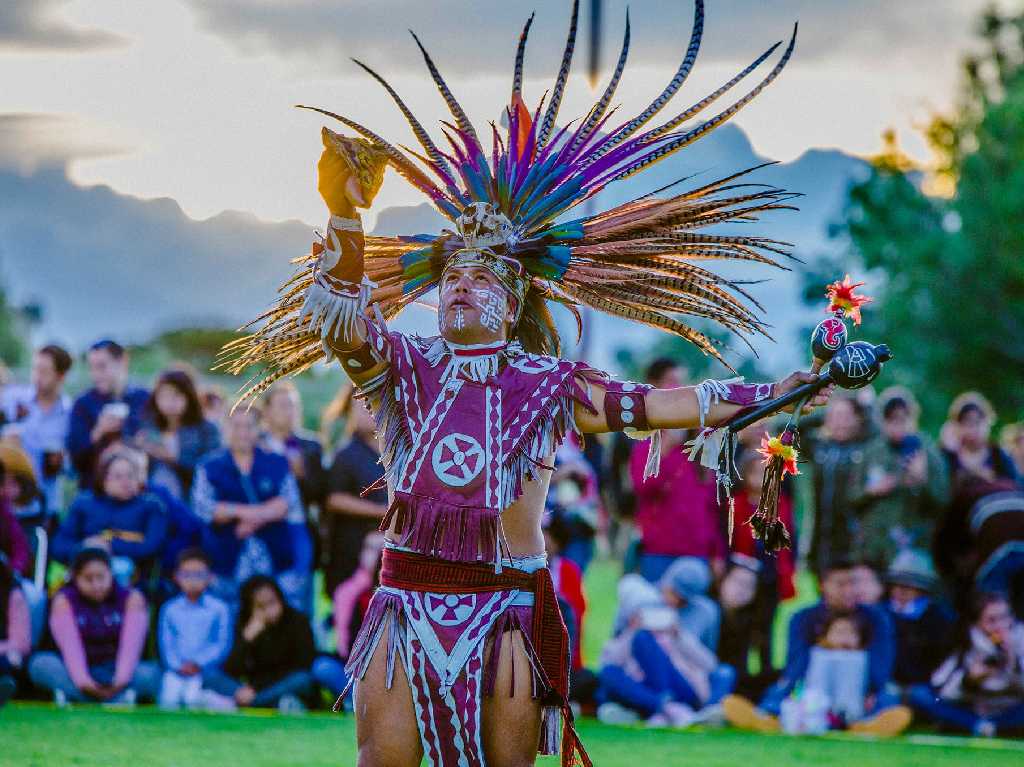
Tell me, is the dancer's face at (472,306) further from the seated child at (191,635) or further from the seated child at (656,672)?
the seated child at (191,635)

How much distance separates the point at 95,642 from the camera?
358 inches

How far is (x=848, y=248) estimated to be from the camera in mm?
33375

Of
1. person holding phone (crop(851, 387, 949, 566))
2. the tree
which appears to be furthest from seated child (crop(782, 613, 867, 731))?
the tree

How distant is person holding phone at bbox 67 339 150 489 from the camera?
32.6ft

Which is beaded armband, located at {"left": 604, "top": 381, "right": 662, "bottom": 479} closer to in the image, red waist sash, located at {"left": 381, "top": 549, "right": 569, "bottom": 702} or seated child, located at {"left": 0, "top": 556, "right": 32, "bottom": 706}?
red waist sash, located at {"left": 381, "top": 549, "right": 569, "bottom": 702}

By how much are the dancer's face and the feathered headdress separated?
0.62 feet

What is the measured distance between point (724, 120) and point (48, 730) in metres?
4.92

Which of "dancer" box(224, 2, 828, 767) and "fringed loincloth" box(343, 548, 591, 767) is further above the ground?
"dancer" box(224, 2, 828, 767)

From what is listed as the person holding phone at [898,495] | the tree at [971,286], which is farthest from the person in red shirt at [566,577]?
the tree at [971,286]

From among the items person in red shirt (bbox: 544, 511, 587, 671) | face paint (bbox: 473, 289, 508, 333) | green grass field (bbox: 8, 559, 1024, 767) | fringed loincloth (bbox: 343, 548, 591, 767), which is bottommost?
green grass field (bbox: 8, 559, 1024, 767)

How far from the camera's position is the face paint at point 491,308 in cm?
505

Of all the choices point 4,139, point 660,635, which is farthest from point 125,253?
point 660,635

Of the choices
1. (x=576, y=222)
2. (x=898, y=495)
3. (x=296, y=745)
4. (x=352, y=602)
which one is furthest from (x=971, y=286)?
(x=576, y=222)

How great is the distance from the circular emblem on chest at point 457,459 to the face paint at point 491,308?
403 mm
